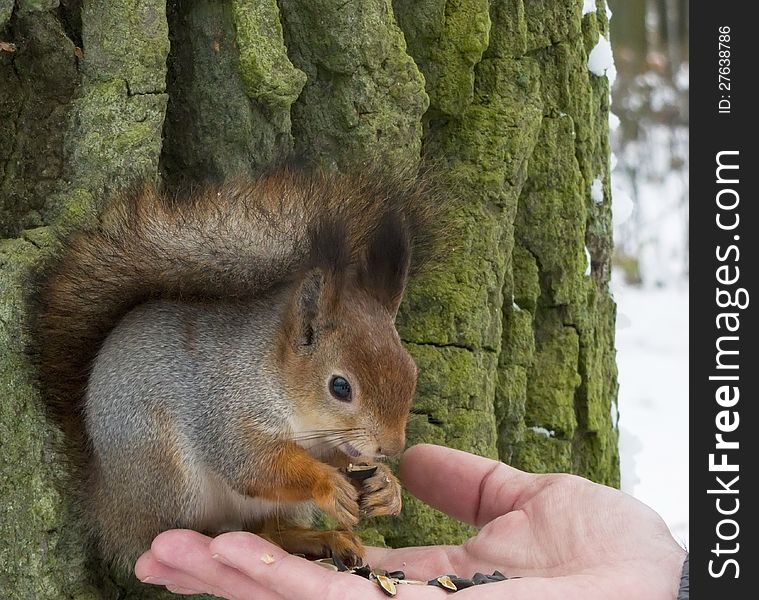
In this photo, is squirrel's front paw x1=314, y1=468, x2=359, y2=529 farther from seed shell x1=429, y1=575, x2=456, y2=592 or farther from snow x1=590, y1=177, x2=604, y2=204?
snow x1=590, y1=177, x2=604, y2=204

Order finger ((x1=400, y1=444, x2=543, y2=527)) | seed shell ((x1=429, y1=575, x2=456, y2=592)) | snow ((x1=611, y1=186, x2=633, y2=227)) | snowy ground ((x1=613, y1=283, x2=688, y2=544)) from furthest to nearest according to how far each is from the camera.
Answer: snowy ground ((x1=613, y1=283, x2=688, y2=544)) < snow ((x1=611, y1=186, x2=633, y2=227)) < finger ((x1=400, y1=444, x2=543, y2=527)) < seed shell ((x1=429, y1=575, x2=456, y2=592))

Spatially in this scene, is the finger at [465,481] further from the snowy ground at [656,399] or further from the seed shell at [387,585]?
the snowy ground at [656,399]

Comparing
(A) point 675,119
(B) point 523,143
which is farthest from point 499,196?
(A) point 675,119

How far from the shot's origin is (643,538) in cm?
119

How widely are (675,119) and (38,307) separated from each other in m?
4.04

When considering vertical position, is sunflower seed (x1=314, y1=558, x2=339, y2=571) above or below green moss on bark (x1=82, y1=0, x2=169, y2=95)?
below

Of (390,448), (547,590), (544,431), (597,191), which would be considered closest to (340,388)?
(390,448)

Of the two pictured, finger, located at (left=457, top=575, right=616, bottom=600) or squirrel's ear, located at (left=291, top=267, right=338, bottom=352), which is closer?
finger, located at (left=457, top=575, right=616, bottom=600)

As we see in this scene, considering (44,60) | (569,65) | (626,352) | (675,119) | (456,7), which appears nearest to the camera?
(44,60)

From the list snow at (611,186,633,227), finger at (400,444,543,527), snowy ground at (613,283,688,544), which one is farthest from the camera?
snowy ground at (613,283,688,544)

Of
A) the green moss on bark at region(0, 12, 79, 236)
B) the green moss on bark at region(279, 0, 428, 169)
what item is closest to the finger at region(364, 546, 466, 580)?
the green moss on bark at region(279, 0, 428, 169)

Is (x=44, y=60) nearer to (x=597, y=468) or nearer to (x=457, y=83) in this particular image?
(x=457, y=83)

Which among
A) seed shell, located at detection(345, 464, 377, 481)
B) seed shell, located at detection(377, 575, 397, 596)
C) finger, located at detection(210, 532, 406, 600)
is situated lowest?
seed shell, located at detection(377, 575, 397, 596)

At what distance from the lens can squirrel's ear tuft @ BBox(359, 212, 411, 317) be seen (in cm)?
124
